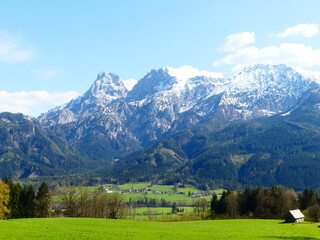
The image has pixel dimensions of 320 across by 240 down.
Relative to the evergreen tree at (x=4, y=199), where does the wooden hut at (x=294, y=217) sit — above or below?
below

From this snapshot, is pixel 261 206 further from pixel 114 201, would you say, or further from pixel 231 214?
pixel 114 201

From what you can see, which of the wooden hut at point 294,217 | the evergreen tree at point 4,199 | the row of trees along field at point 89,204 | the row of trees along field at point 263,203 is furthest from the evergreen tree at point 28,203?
the wooden hut at point 294,217

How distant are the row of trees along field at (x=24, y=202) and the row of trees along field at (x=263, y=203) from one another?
75.4 m

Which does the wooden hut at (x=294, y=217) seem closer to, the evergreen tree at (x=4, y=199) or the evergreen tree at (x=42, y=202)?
the evergreen tree at (x=42, y=202)

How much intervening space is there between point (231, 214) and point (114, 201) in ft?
179

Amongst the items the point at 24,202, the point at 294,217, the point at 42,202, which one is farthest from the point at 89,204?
the point at 294,217

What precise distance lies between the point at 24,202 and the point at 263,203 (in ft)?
328

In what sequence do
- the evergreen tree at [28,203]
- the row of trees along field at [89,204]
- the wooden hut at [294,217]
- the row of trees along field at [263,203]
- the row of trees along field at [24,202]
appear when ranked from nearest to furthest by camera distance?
the wooden hut at [294,217] → the row of trees along field at [24,202] → the evergreen tree at [28,203] → the row of trees along field at [89,204] → the row of trees along field at [263,203]

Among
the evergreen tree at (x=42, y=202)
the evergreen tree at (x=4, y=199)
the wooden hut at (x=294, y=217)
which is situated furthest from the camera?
the evergreen tree at (x=42, y=202)

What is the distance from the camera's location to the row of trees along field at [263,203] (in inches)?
5650

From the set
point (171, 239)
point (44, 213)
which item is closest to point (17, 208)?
point (44, 213)

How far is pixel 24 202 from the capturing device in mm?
127938

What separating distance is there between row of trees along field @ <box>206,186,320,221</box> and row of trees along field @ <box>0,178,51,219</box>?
75441 millimetres

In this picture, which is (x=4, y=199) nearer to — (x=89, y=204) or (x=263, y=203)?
(x=89, y=204)
